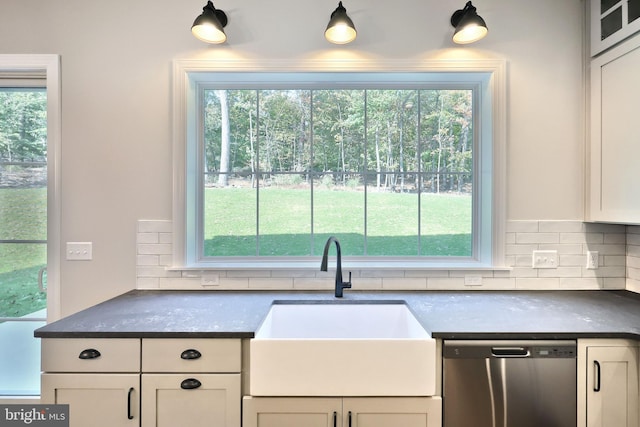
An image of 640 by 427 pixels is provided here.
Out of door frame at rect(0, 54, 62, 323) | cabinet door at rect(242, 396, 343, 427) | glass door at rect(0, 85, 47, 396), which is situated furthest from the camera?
glass door at rect(0, 85, 47, 396)

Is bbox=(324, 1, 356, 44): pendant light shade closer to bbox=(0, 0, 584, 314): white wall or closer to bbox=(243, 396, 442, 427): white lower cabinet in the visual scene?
bbox=(0, 0, 584, 314): white wall

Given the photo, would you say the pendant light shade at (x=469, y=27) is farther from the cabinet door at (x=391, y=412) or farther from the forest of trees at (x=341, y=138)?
the cabinet door at (x=391, y=412)

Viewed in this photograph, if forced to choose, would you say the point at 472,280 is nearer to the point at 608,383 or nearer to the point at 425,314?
the point at 425,314

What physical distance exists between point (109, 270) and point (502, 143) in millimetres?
2522

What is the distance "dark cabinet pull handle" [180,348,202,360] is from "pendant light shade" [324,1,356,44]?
1.72 meters

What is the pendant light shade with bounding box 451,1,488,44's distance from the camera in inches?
68.9

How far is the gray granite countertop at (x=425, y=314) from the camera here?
4.32 feet

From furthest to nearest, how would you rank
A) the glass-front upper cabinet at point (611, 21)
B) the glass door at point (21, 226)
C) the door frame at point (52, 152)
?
the glass door at point (21, 226) < the door frame at point (52, 152) < the glass-front upper cabinet at point (611, 21)

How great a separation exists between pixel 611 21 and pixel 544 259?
54.4 inches

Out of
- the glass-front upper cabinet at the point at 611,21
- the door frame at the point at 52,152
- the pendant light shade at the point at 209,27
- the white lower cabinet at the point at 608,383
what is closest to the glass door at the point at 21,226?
the door frame at the point at 52,152

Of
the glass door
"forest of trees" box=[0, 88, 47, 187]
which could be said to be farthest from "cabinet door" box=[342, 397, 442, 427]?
"forest of trees" box=[0, 88, 47, 187]

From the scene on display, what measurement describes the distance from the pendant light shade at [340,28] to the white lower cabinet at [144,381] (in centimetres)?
165

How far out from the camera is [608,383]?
133 cm

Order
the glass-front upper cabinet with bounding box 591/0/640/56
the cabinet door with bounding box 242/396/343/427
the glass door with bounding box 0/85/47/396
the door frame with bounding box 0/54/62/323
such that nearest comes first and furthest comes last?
the cabinet door with bounding box 242/396/343/427, the glass-front upper cabinet with bounding box 591/0/640/56, the door frame with bounding box 0/54/62/323, the glass door with bounding box 0/85/47/396
